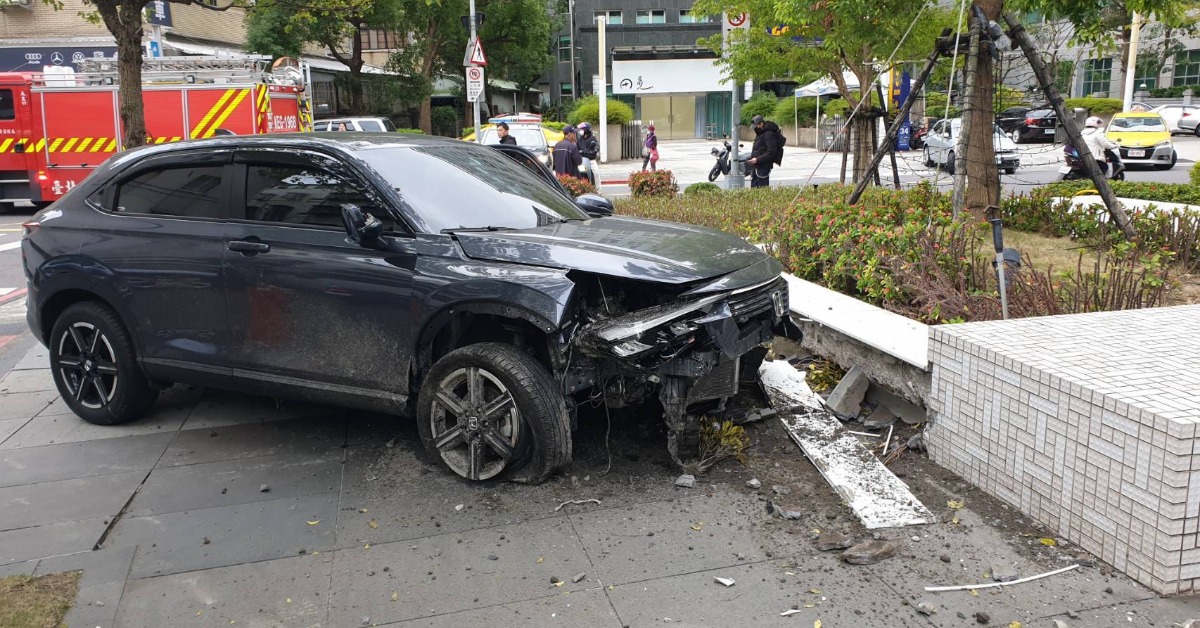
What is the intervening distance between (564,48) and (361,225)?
57.9 metres

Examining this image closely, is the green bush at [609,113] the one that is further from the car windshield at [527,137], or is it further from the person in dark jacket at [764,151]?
the person in dark jacket at [764,151]

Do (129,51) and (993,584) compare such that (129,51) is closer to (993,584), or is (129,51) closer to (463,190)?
(463,190)

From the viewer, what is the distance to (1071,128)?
767 cm

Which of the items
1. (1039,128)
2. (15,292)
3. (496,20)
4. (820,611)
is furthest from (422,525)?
(496,20)

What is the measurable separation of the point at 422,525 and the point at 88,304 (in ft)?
9.56

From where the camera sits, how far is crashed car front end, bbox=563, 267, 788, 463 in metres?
4.33

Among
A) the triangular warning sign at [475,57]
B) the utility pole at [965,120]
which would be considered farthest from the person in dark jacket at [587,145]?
the utility pole at [965,120]

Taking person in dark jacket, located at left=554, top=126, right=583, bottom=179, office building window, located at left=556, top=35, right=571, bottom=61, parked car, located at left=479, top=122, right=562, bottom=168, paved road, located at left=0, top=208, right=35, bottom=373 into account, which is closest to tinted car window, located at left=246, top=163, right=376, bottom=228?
paved road, located at left=0, top=208, right=35, bottom=373

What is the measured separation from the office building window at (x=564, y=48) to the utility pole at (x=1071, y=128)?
5395cm

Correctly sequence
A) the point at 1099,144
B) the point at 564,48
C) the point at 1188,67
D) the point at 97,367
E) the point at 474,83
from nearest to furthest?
the point at 97,367
the point at 474,83
the point at 1099,144
the point at 1188,67
the point at 564,48

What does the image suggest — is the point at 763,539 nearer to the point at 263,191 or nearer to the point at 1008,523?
the point at 1008,523

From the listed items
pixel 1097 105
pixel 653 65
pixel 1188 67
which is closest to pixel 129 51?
pixel 653 65

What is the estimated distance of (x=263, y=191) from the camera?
5.25m

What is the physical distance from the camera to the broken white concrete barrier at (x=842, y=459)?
4.35 m
